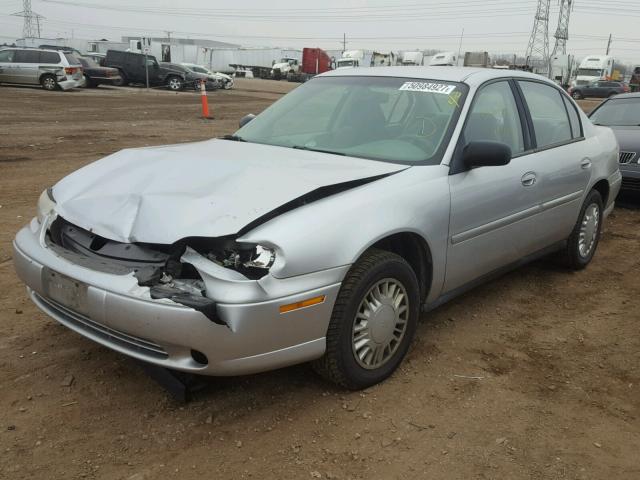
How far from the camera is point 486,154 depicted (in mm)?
3359

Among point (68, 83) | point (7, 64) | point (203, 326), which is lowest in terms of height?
point (68, 83)

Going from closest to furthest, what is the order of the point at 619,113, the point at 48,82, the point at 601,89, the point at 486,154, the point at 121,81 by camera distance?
the point at 486,154 < the point at 619,113 < the point at 48,82 < the point at 121,81 < the point at 601,89

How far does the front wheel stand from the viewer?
31234 millimetres

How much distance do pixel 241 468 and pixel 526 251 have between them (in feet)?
8.69

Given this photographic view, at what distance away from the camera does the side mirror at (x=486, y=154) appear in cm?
336

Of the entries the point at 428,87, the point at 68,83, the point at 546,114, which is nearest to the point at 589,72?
the point at 68,83

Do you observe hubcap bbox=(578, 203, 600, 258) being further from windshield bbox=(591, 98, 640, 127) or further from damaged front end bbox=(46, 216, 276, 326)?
windshield bbox=(591, 98, 640, 127)

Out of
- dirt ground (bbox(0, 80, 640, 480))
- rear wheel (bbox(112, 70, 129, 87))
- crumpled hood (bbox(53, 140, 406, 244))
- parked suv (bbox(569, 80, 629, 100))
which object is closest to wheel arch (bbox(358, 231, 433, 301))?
crumpled hood (bbox(53, 140, 406, 244))

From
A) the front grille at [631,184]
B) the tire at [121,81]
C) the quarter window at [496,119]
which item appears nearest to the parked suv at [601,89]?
the tire at [121,81]

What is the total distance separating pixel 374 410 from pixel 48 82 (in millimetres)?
25526

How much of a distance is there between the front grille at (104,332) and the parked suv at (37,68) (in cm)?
2441

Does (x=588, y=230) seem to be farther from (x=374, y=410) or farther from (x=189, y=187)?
(x=189, y=187)

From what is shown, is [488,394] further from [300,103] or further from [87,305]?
[300,103]

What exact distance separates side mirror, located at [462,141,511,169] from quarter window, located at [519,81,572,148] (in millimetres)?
1022
